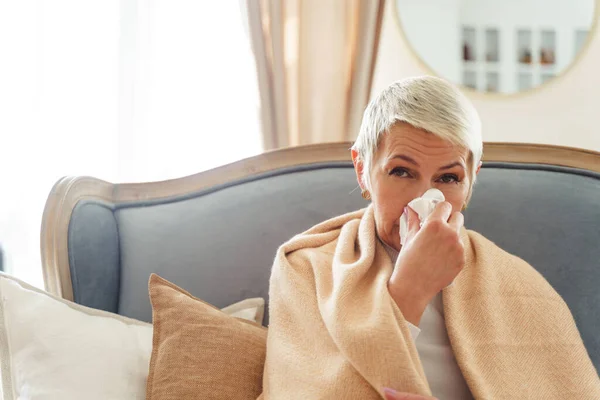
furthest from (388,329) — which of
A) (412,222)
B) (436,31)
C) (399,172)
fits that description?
(436,31)

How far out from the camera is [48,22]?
2.52m

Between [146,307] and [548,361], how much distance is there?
90 cm

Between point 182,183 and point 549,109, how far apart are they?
1.56 metres

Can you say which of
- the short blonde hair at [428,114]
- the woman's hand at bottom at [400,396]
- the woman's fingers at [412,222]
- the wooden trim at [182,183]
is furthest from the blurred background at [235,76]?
the woman's hand at bottom at [400,396]

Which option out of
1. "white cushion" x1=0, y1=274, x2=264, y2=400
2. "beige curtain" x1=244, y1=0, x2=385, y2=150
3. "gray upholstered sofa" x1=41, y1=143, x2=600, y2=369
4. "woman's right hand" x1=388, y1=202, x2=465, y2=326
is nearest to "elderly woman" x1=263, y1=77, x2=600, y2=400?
"woman's right hand" x1=388, y1=202, x2=465, y2=326

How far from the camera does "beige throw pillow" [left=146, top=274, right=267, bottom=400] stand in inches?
48.6

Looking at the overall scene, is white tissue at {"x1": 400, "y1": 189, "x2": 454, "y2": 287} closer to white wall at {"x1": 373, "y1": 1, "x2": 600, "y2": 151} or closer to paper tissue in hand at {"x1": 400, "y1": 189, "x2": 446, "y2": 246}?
paper tissue in hand at {"x1": 400, "y1": 189, "x2": 446, "y2": 246}

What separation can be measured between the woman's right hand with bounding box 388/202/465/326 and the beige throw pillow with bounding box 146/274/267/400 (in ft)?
1.09

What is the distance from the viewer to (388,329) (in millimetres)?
1073

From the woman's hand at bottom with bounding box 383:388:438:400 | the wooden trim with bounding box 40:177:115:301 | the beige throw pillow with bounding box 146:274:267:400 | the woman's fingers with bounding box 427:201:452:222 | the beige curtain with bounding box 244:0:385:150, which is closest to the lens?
the woman's hand at bottom with bounding box 383:388:438:400

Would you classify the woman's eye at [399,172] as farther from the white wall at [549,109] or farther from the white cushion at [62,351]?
the white wall at [549,109]

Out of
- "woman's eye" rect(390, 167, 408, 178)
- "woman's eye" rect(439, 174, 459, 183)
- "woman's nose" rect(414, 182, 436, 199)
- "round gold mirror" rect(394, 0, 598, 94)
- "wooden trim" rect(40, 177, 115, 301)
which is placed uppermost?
"round gold mirror" rect(394, 0, 598, 94)

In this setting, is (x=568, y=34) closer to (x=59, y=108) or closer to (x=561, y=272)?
(x=561, y=272)

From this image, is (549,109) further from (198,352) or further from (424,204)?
(198,352)
